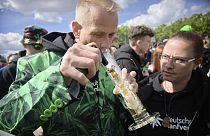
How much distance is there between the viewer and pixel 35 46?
3.98 meters

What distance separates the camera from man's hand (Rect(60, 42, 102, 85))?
107 cm

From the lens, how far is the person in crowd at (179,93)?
6.81 ft

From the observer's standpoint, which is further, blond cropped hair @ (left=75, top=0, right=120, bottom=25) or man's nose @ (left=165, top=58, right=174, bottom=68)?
man's nose @ (left=165, top=58, right=174, bottom=68)

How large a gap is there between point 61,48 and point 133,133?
2.64 feet

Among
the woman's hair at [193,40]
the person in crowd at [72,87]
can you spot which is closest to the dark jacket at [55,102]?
the person in crowd at [72,87]

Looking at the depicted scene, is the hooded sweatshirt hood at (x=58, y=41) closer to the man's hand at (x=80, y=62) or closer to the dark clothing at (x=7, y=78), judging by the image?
the man's hand at (x=80, y=62)

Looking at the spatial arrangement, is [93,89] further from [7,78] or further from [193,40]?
[7,78]

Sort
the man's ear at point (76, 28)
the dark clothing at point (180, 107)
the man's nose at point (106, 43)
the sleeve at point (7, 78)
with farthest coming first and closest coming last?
the sleeve at point (7, 78)
the dark clothing at point (180, 107)
the man's ear at point (76, 28)
the man's nose at point (106, 43)

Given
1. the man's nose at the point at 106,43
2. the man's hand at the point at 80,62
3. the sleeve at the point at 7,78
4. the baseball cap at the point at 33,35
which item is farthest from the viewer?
the baseball cap at the point at 33,35

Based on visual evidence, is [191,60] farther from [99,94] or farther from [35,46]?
[35,46]

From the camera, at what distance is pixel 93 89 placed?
1.54m

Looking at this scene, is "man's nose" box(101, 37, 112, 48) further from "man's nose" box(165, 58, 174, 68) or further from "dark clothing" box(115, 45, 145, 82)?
"dark clothing" box(115, 45, 145, 82)

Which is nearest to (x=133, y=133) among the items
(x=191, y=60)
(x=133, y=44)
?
(x=191, y=60)

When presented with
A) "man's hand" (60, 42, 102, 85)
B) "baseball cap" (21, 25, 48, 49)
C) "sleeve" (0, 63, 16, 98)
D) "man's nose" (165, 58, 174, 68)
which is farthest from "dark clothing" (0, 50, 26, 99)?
"man's hand" (60, 42, 102, 85)
